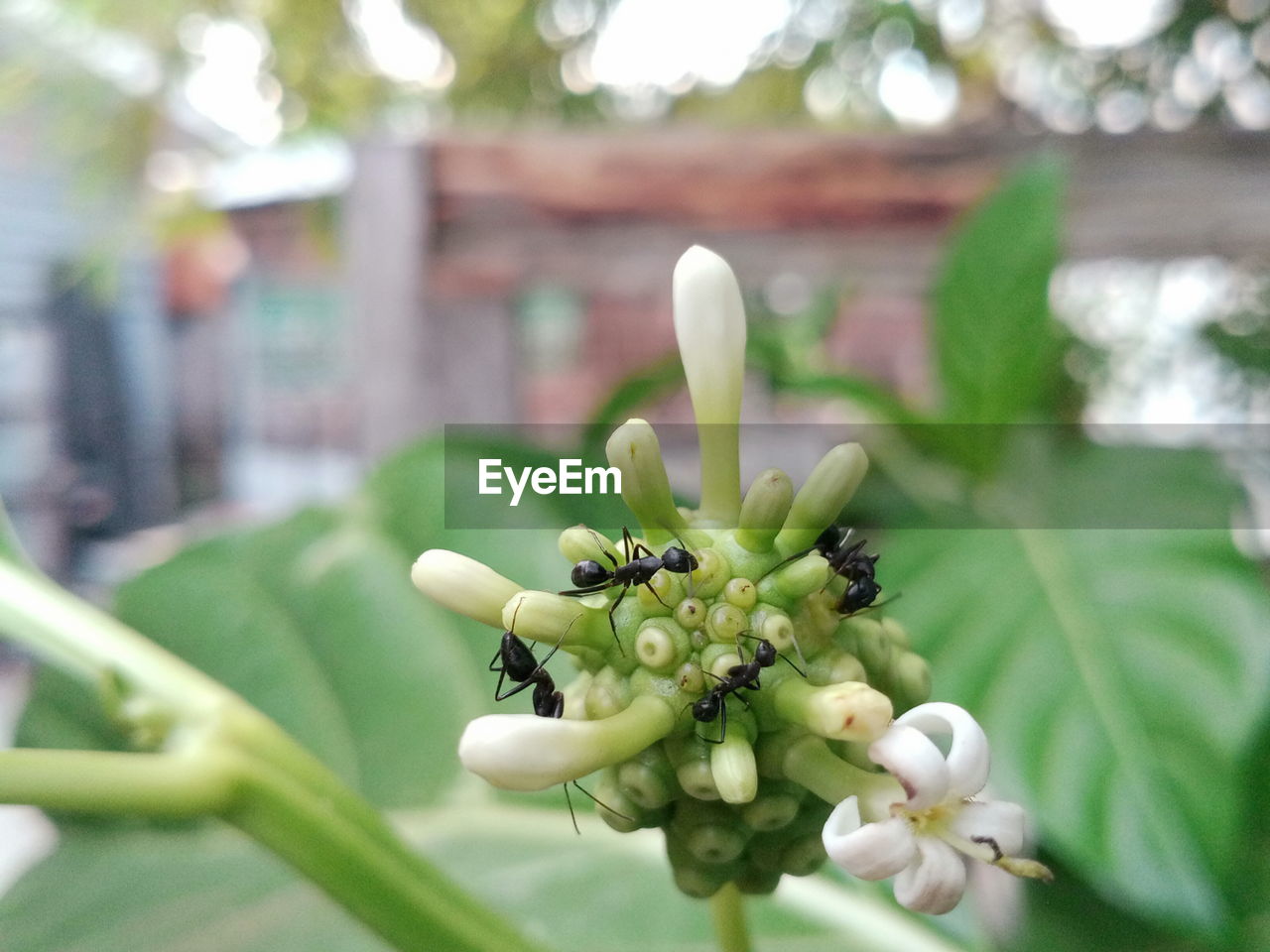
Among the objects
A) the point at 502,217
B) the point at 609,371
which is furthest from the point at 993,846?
the point at 609,371

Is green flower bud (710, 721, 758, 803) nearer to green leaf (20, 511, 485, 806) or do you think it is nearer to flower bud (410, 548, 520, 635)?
flower bud (410, 548, 520, 635)

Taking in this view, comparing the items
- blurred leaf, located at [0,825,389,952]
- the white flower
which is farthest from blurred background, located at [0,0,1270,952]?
the white flower

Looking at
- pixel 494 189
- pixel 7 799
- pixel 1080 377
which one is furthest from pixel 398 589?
pixel 1080 377

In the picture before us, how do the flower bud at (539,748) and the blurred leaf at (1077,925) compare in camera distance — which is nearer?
the flower bud at (539,748)

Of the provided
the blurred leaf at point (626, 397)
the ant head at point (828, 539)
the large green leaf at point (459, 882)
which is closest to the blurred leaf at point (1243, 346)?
the blurred leaf at point (626, 397)

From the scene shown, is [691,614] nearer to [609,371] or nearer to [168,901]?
[168,901]

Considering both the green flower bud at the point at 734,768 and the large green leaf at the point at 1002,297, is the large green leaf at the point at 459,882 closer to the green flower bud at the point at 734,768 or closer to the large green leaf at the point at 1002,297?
the green flower bud at the point at 734,768

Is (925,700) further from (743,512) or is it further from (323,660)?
(323,660)
